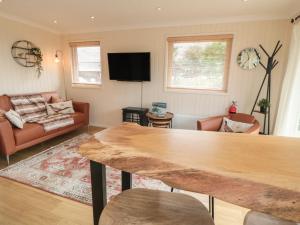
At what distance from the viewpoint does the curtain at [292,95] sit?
262cm

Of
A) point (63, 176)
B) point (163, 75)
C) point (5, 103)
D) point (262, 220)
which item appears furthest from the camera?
point (163, 75)

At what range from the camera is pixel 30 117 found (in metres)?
3.50

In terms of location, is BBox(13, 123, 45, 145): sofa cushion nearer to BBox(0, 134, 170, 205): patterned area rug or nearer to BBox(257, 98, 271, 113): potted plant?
BBox(0, 134, 170, 205): patterned area rug

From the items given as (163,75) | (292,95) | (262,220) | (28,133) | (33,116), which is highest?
(163,75)

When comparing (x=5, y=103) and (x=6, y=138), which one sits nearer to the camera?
(x=6, y=138)

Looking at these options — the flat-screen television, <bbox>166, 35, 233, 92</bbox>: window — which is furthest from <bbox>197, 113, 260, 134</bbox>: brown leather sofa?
the flat-screen television

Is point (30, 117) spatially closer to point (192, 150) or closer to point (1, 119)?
point (1, 119)

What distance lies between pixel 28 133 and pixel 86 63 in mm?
2364

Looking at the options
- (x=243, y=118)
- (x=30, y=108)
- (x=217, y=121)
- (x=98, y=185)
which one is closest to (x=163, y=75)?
(x=217, y=121)

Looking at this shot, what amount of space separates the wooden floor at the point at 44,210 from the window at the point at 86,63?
3016 mm

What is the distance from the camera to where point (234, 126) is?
2701mm

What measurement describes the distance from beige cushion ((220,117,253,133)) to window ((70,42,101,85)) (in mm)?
3157

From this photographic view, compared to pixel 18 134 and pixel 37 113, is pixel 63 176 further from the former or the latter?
pixel 37 113

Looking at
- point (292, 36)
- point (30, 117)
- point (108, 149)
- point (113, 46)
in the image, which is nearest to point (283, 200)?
point (108, 149)
